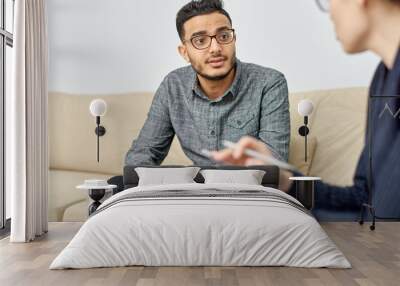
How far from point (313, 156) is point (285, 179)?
39 cm

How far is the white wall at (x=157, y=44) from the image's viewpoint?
5984 mm

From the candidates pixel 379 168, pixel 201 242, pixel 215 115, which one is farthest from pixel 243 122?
pixel 201 242

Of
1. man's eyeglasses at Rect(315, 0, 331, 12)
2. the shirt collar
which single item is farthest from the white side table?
man's eyeglasses at Rect(315, 0, 331, 12)

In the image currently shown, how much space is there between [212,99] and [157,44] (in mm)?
849

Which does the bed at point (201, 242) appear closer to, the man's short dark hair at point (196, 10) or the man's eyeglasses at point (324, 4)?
the man's short dark hair at point (196, 10)

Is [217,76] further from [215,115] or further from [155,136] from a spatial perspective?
[155,136]

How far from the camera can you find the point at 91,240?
3.77m

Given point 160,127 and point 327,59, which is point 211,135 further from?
point 327,59

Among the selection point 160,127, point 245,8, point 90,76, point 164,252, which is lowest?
point 164,252

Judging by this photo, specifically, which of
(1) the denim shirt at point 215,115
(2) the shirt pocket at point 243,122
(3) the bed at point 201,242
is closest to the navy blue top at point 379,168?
A: (1) the denim shirt at point 215,115

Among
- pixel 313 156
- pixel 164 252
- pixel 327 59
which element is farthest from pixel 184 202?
pixel 327 59

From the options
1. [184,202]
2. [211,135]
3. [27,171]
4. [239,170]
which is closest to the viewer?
[184,202]

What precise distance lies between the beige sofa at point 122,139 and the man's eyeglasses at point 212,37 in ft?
2.40

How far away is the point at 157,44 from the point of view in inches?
240
